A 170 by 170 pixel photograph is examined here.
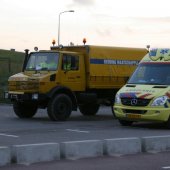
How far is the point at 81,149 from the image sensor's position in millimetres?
11289

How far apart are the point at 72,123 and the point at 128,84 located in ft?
8.20

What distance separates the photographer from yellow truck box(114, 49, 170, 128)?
655 inches

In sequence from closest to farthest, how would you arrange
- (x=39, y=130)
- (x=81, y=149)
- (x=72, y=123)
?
(x=81, y=149), (x=39, y=130), (x=72, y=123)

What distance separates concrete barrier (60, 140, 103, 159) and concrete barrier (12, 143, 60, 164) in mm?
180

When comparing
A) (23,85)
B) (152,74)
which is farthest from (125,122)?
(23,85)

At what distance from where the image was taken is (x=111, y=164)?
10617 mm

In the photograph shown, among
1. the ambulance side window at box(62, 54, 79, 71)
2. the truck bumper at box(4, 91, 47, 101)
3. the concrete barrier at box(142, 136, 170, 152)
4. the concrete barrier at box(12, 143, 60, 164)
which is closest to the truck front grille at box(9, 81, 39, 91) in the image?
the truck bumper at box(4, 91, 47, 101)

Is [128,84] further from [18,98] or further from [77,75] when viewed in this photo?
[18,98]

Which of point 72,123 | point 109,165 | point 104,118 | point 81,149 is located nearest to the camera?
point 109,165

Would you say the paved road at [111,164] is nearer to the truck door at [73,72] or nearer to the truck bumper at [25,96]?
the truck bumper at [25,96]

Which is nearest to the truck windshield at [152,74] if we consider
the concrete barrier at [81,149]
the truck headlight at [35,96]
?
the truck headlight at [35,96]

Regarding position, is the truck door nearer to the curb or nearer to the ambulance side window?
the ambulance side window

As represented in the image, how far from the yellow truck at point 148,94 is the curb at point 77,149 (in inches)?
155

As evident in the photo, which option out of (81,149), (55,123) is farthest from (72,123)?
(81,149)
